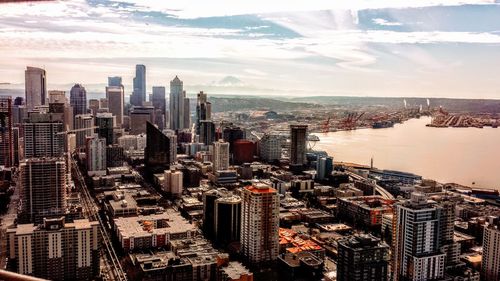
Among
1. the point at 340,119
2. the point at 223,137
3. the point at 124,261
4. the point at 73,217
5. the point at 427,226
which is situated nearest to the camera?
the point at 427,226

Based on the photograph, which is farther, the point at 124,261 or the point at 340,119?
the point at 340,119

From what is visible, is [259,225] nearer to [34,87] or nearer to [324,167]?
[324,167]

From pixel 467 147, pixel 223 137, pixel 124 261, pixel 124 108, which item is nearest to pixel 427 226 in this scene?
pixel 467 147

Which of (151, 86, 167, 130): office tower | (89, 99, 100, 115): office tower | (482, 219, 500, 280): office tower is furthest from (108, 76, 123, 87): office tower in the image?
(482, 219, 500, 280): office tower

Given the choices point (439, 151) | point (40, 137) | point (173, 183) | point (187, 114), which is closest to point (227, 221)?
point (439, 151)

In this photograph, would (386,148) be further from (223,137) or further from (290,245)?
(223,137)

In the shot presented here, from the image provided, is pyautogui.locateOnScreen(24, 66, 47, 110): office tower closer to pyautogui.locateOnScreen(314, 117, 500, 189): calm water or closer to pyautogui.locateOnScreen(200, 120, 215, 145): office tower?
pyautogui.locateOnScreen(200, 120, 215, 145): office tower
